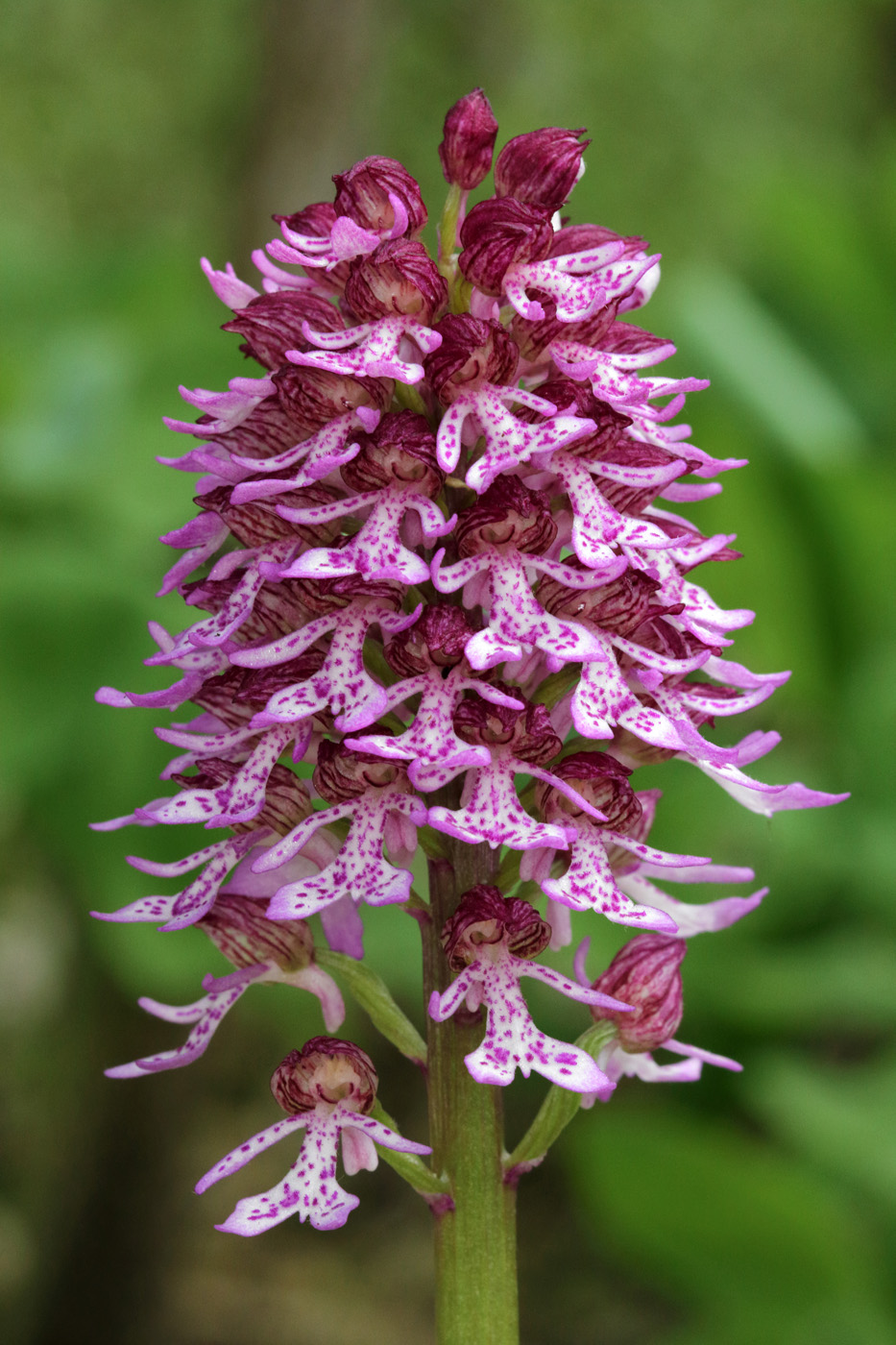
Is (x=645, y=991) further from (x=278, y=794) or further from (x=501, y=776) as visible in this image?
(x=278, y=794)

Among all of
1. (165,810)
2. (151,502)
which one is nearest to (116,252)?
(151,502)

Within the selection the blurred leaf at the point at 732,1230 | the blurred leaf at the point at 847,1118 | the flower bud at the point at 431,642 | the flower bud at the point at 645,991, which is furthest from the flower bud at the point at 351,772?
the blurred leaf at the point at 732,1230

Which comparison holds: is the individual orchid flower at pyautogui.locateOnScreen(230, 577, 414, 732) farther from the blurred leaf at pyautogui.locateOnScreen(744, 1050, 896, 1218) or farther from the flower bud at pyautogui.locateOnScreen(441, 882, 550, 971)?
the blurred leaf at pyautogui.locateOnScreen(744, 1050, 896, 1218)

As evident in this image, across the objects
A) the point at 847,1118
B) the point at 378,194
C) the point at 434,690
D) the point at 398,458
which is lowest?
the point at 847,1118

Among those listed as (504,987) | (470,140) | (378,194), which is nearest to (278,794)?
(504,987)

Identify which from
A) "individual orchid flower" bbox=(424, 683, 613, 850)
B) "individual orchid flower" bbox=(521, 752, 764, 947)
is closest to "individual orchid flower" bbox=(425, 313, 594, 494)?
"individual orchid flower" bbox=(424, 683, 613, 850)
